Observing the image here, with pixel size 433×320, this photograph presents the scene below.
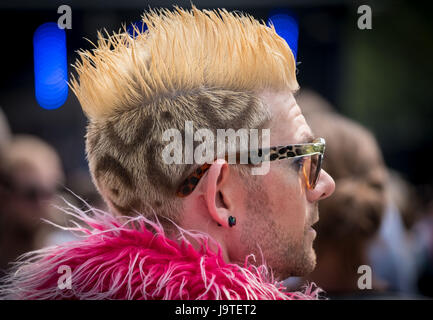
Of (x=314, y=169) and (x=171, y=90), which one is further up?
(x=171, y=90)

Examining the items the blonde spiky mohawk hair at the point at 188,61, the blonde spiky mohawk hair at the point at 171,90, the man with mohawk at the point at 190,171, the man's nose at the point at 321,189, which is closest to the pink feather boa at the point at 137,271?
the man with mohawk at the point at 190,171

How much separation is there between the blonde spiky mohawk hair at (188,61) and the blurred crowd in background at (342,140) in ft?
0.65

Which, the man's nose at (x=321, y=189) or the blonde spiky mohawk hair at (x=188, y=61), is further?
the man's nose at (x=321, y=189)

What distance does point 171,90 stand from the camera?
1.46 meters

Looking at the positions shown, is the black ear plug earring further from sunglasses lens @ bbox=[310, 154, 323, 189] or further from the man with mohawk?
sunglasses lens @ bbox=[310, 154, 323, 189]

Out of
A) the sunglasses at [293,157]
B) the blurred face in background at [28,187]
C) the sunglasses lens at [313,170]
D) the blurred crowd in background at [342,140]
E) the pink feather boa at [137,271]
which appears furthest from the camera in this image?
the blurred face in background at [28,187]

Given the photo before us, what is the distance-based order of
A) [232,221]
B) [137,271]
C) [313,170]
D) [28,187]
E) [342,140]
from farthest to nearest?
[28,187]
[342,140]
[313,170]
[232,221]
[137,271]

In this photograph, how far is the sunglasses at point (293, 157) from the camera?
4.70ft

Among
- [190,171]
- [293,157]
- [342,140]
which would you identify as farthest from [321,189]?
[342,140]

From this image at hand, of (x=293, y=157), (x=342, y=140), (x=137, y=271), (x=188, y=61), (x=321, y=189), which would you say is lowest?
(x=137, y=271)

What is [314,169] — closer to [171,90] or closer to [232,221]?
[232,221]

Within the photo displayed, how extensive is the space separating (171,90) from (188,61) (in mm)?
113

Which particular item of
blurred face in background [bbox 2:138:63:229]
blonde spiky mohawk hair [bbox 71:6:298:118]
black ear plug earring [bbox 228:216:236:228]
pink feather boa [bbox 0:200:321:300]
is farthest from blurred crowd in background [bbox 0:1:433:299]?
black ear plug earring [bbox 228:216:236:228]

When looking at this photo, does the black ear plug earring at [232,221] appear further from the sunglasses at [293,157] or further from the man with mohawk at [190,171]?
the sunglasses at [293,157]
